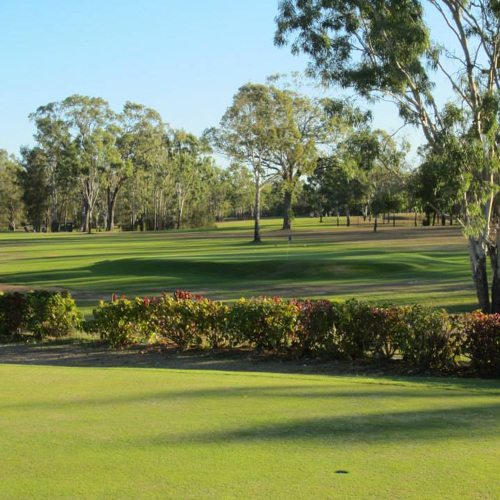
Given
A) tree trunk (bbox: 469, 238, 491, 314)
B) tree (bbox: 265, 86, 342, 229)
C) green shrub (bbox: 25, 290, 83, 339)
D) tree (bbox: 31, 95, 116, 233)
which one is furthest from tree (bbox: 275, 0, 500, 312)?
tree (bbox: 31, 95, 116, 233)

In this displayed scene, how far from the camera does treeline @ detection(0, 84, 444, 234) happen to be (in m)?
63.9

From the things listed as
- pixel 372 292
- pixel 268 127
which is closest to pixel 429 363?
pixel 372 292

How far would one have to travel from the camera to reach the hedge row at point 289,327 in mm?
Result: 10508

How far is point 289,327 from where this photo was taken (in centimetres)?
1225

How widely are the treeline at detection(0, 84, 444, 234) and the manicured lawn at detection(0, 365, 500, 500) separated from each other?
3700cm

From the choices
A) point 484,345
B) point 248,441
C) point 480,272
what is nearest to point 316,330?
point 484,345

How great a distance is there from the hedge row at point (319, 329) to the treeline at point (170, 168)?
3172 cm

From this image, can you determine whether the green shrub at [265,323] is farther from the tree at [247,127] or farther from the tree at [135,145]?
the tree at [135,145]

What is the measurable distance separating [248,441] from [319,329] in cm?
646

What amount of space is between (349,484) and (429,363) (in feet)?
21.4

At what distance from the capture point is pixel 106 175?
109 m

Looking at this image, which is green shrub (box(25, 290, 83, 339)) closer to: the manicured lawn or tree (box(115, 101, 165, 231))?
the manicured lawn

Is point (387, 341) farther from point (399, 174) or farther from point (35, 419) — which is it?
point (399, 174)

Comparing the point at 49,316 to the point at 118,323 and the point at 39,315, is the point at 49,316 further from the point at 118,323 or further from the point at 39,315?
the point at 118,323
